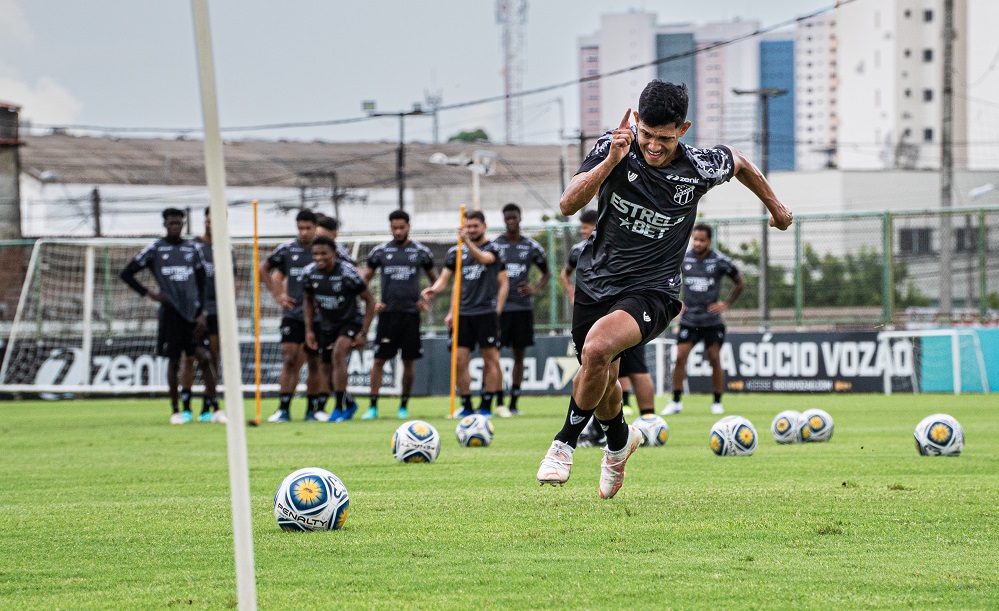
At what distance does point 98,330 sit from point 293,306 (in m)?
8.90

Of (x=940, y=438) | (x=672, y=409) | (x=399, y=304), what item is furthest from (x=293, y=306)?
(x=940, y=438)

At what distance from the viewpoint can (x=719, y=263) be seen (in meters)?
15.7

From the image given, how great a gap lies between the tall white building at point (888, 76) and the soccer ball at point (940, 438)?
249ft

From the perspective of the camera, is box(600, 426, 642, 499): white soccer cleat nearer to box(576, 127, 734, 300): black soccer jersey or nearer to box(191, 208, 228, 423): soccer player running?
box(576, 127, 734, 300): black soccer jersey

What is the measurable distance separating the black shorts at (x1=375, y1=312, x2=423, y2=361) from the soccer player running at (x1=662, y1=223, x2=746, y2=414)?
3323 millimetres

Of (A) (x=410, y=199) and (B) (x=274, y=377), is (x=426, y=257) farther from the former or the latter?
(A) (x=410, y=199)

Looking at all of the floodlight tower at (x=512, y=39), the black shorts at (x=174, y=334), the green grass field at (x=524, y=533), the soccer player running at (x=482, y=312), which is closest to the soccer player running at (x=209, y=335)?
the black shorts at (x=174, y=334)

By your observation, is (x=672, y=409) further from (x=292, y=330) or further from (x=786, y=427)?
(x=786, y=427)

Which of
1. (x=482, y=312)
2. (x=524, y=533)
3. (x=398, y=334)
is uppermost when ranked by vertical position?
(x=482, y=312)

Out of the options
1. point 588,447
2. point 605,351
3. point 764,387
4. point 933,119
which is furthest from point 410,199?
point 933,119

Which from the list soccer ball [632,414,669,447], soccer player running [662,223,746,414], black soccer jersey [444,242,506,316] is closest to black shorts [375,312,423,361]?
black soccer jersey [444,242,506,316]

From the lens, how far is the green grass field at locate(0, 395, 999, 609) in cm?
437

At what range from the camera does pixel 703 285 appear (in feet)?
51.0

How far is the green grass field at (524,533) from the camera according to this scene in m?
4.37
